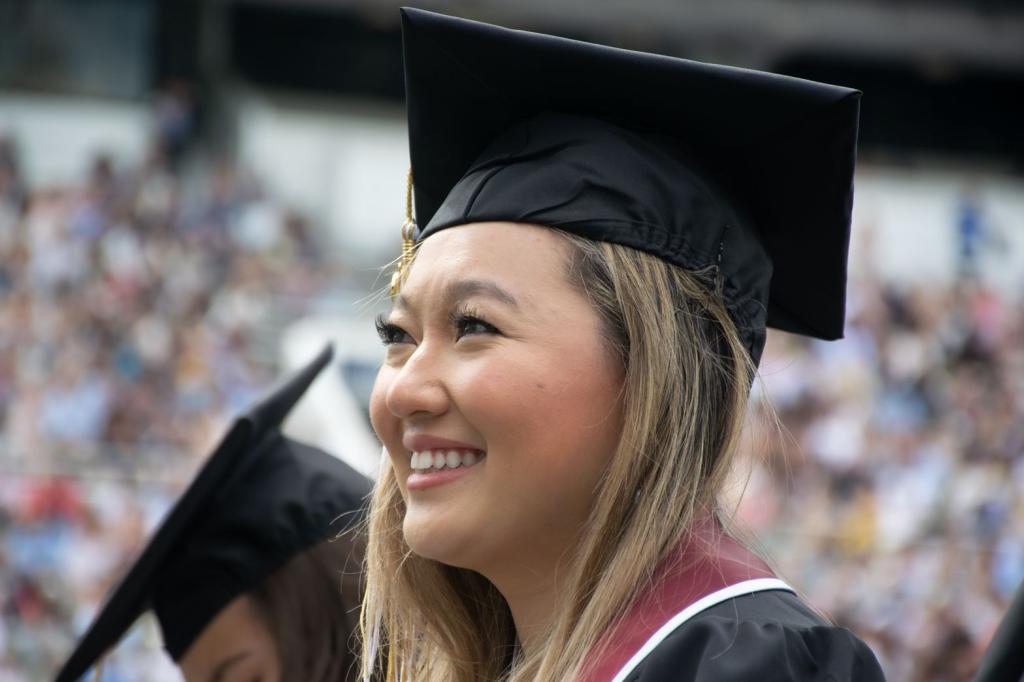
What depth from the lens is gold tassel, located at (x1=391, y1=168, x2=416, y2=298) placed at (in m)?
2.13

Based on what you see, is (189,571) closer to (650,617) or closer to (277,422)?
(277,422)

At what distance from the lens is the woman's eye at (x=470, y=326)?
1.83 m

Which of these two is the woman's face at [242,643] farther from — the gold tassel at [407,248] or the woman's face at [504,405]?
the woman's face at [504,405]

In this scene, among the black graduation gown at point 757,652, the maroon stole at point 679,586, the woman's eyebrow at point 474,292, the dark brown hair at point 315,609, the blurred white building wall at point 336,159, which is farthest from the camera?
the blurred white building wall at point 336,159

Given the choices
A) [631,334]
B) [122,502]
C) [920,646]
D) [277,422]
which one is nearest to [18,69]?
[122,502]

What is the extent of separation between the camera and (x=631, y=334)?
1.80 m

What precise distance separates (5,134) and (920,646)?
12.0 meters

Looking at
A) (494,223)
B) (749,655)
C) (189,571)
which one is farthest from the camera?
(189,571)

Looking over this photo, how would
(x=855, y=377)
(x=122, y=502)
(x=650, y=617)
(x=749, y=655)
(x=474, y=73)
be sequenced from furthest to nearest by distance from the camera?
1. (x=855, y=377)
2. (x=122, y=502)
3. (x=474, y=73)
4. (x=650, y=617)
5. (x=749, y=655)

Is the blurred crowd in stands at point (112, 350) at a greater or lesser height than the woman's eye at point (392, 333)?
lesser

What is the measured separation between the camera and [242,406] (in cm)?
986

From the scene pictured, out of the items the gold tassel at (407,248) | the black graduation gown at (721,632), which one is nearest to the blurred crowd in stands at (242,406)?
the gold tassel at (407,248)

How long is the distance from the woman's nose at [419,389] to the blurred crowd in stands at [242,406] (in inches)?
217

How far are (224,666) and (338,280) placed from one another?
12.0 meters
